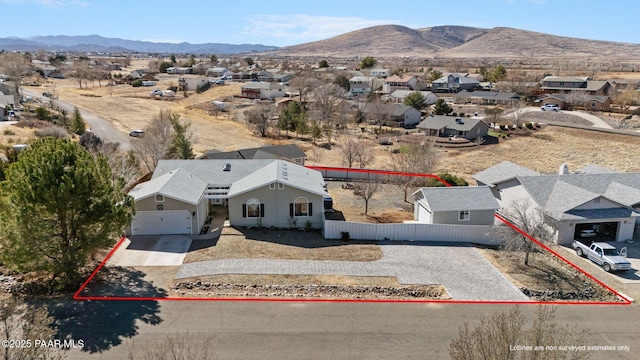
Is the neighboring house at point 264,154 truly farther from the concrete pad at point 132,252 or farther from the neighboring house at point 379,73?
the neighboring house at point 379,73

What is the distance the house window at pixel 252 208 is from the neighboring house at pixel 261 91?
76.9 m

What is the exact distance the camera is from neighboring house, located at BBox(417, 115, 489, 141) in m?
69.7

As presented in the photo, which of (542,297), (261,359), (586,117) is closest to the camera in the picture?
(261,359)

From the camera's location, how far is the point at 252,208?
30766mm

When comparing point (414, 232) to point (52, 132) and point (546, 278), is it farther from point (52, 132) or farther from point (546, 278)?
point (52, 132)

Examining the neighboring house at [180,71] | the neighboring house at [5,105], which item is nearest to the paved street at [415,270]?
the neighboring house at [5,105]

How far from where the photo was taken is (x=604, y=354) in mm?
17656

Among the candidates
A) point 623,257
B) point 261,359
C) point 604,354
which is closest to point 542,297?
point 604,354

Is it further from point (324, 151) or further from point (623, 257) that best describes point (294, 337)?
point (324, 151)

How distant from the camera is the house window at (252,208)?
1204 inches

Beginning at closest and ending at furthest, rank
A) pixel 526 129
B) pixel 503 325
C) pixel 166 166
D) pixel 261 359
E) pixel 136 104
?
pixel 503 325 → pixel 261 359 → pixel 166 166 → pixel 526 129 → pixel 136 104

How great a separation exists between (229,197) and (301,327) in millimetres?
13881

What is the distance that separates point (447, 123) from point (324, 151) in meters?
22.0

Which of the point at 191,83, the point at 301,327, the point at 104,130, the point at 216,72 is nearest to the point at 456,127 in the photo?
the point at 104,130
